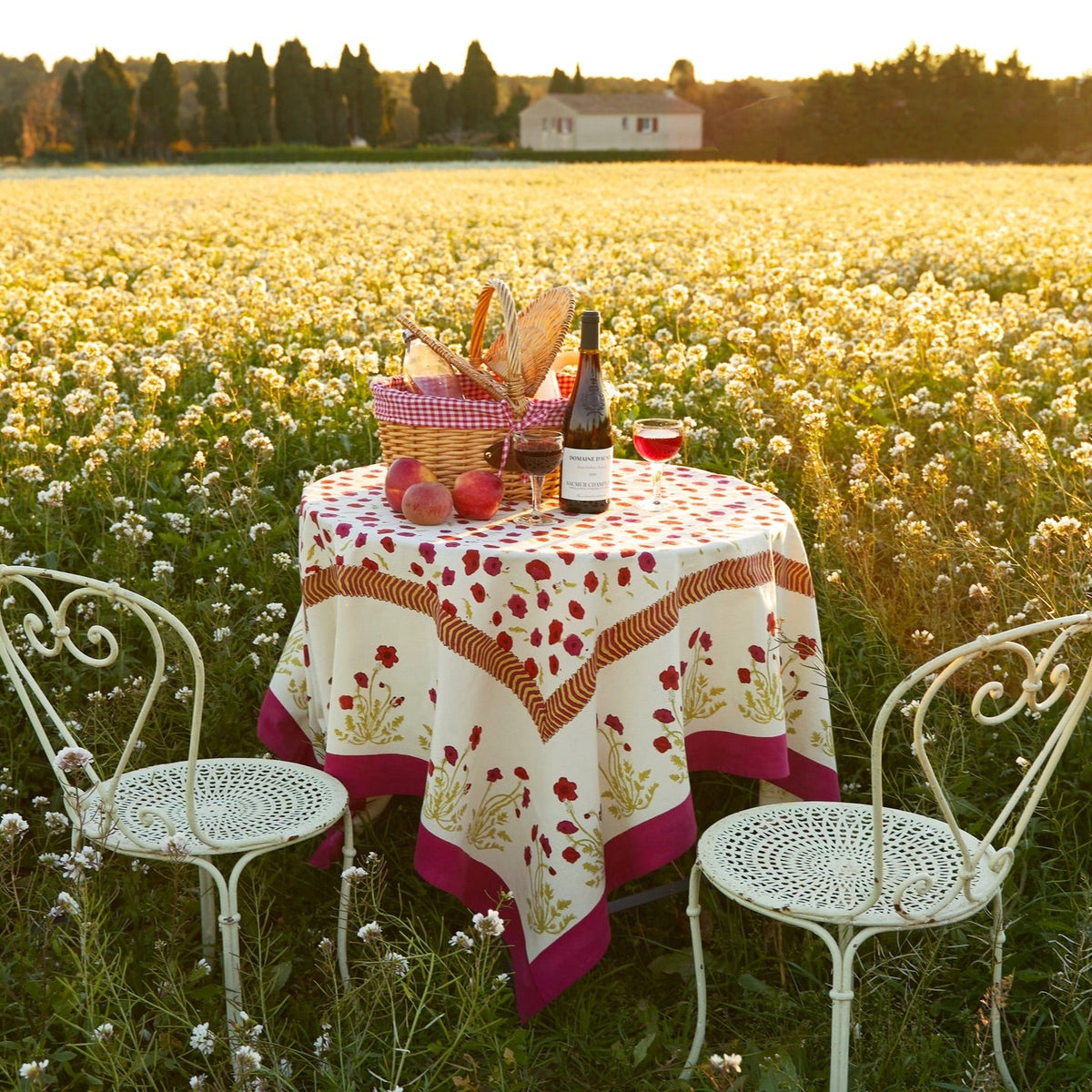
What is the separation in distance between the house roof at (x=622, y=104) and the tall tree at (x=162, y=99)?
33068 mm

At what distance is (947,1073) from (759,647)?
45.2 inches

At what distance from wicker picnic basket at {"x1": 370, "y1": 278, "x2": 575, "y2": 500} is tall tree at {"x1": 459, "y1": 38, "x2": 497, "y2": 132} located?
107 metres

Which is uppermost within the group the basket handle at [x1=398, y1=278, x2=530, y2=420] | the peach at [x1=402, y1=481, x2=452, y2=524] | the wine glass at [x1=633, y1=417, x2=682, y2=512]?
the basket handle at [x1=398, y1=278, x2=530, y2=420]

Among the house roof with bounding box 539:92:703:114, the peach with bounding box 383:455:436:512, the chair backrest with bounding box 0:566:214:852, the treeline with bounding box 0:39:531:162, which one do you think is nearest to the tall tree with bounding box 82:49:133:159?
the treeline with bounding box 0:39:531:162

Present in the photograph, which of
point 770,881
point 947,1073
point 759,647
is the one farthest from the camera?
point 759,647

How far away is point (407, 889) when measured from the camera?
13.3ft

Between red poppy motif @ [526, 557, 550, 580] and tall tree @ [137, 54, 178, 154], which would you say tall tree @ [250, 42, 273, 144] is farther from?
red poppy motif @ [526, 557, 550, 580]

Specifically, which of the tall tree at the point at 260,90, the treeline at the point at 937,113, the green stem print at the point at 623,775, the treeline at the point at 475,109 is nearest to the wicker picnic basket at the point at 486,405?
the green stem print at the point at 623,775

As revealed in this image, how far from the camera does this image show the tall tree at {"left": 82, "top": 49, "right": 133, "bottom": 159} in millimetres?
89188

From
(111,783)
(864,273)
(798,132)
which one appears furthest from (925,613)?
(798,132)

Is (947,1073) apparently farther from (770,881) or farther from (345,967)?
(345,967)

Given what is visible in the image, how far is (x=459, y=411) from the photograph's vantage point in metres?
3.55

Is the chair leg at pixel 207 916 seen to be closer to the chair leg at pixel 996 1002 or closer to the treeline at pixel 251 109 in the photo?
the chair leg at pixel 996 1002

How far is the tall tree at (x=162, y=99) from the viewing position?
294ft
